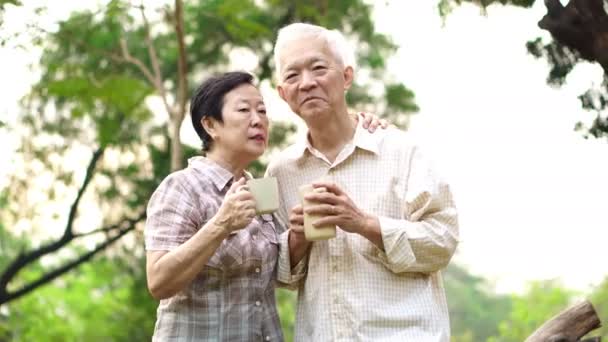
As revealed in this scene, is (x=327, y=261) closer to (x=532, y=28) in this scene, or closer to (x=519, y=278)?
(x=532, y=28)

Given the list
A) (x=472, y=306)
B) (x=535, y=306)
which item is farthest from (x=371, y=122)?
(x=472, y=306)

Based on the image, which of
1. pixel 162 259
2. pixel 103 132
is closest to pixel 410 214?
pixel 162 259

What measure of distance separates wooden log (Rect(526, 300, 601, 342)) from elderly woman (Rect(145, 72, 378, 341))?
3.77 ft

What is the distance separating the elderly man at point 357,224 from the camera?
10.6ft

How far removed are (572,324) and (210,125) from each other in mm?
1625

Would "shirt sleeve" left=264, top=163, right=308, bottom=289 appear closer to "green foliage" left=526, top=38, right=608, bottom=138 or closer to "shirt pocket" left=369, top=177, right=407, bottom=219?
"shirt pocket" left=369, top=177, right=407, bottom=219

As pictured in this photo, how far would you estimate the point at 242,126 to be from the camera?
10.7ft

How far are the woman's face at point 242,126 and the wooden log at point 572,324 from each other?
1.40 m

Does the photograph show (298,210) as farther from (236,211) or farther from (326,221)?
(236,211)

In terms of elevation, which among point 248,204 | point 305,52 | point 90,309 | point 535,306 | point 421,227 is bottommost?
point 535,306

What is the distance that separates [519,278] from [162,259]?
36.7 metres

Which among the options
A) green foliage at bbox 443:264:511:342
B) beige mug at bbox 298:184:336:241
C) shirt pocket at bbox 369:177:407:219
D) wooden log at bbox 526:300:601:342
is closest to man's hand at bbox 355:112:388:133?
shirt pocket at bbox 369:177:407:219

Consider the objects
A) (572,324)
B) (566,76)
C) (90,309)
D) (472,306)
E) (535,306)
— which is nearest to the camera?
(572,324)

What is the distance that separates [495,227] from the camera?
98.3 ft
